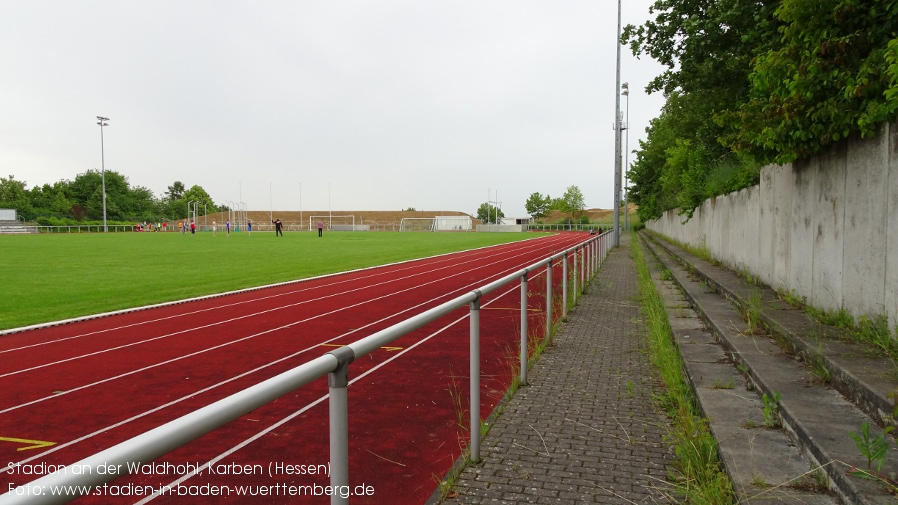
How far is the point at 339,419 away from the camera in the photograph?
210cm

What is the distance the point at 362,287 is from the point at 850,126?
33.5ft

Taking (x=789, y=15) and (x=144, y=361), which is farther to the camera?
(x=144, y=361)

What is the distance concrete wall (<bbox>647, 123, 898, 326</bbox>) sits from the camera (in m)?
4.91

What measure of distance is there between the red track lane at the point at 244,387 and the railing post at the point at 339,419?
2.45 ft

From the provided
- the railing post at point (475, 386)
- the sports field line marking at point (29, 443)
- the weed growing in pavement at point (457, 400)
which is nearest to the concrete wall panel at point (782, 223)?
the weed growing in pavement at point (457, 400)

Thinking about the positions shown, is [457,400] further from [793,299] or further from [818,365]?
[793,299]

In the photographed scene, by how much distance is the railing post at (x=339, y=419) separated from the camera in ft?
6.76

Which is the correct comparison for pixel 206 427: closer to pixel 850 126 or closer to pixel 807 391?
pixel 807 391

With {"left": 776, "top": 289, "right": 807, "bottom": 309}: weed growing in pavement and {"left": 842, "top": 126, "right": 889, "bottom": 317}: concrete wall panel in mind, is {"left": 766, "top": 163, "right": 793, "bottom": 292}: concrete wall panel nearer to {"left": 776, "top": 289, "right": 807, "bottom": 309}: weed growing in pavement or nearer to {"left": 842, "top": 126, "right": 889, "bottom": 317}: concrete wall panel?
{"left": 776, "top": 289, "right": 807, "bottom": 309}: weed growing in pavement

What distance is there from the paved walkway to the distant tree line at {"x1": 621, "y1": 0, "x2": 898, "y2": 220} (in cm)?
293

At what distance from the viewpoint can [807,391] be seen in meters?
4.16

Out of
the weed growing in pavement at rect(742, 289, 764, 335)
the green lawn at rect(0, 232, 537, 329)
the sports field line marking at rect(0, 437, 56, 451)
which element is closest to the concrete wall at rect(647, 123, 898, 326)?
the weed growing in pavement at rect(742, 289, 764, 335)

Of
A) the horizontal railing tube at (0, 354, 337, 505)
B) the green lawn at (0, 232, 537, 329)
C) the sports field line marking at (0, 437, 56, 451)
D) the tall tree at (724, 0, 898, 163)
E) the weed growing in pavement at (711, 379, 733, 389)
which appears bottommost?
the sports field line marking at (0, 437, 56, 451)

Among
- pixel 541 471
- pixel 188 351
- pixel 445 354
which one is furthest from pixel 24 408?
pixel 541 471
